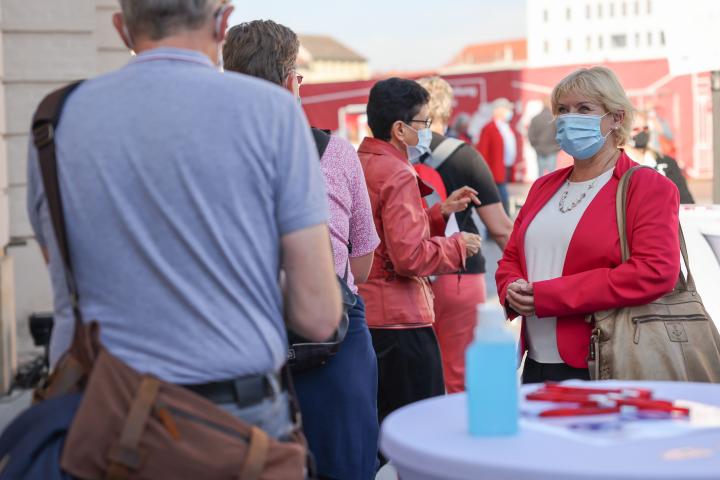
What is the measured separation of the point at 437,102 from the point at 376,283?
2080 mm

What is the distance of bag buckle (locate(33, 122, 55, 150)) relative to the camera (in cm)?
243

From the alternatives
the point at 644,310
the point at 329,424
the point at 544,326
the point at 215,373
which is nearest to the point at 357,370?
the point at 329,424

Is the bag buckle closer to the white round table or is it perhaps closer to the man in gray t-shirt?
the man in gray t-shirt

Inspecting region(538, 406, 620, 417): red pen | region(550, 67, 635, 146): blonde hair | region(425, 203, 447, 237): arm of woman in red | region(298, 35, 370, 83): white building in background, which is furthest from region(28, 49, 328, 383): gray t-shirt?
region(298, 35, 370, 83): white building in background

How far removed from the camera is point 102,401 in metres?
2.31

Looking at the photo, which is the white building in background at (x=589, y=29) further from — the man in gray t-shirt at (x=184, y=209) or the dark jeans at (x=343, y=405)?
the man in gray t-shirt at (x=184, y=209)

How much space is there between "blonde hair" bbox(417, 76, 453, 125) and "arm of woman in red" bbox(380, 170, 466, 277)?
6.26ft

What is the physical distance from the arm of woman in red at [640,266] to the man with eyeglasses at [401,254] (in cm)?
106

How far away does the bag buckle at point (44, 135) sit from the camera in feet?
7.97

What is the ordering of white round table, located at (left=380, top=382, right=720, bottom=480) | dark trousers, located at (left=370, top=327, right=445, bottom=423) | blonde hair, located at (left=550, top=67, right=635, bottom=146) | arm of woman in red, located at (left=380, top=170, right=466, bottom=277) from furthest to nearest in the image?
dark trousers, located at (left=370, top=327, right=445, bottom=423) → arm of woman in red, located at (left=380, top=170, right=466, bottom=277) → blonde hair, located at (left=550, top=67, right=635, bottom=146) → white round table, located at (left=380, top=382, right=720, bottom=480)

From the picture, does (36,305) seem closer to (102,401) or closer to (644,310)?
(644,310)

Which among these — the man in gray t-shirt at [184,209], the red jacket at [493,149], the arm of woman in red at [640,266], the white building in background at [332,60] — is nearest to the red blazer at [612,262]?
the arm of woman in red at [640,266]

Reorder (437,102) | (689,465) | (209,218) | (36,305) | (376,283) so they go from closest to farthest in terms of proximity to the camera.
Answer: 1. (689,465)
2. (209,218)
3. (376,283)
4. (437,102)
5. (36,305)

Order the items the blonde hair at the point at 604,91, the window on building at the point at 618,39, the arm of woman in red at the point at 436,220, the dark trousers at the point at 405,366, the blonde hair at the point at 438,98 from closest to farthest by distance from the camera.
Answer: the blonde hair at the point at 604,91 → the dark trousers at the point at 405,366 → the arm of woman in red at the point at 436,220 → the blonde hair at the point at 438,98 → the window on building at the point at 618,39
